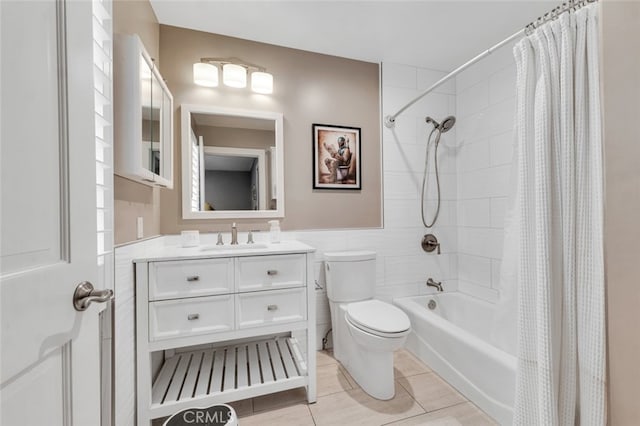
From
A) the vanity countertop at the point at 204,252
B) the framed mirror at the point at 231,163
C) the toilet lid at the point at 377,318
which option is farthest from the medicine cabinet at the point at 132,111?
the toilet lid at the point at 377,318

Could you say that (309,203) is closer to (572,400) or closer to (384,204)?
(384,204)

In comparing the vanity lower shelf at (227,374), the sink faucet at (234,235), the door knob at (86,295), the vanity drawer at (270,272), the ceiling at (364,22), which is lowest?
the vanity lower shelf at (227,374)

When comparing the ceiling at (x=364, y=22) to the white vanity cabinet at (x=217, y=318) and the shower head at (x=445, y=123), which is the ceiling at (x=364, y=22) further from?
the white vanity cabinet at (x=217, y=318)

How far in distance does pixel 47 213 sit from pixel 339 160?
191 cm

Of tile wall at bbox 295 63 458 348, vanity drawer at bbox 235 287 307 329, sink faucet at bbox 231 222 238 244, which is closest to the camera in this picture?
vanity drawer at bbox 235 287 307 329

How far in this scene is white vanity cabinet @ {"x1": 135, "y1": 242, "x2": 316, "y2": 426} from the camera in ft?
4.43

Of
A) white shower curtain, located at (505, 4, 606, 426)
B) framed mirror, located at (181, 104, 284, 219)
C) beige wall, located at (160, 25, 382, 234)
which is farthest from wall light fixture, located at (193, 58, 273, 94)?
white shower curtain, located at (505, 4, 606, 426)

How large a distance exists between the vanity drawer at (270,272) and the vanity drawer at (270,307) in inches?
1.5

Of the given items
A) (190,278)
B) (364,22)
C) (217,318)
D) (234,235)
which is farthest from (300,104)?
(217,318)

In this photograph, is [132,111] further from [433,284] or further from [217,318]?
[433,284]

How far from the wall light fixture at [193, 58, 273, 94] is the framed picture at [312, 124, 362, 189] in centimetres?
51

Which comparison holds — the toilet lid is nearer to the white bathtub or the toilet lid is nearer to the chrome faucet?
the white bathtub

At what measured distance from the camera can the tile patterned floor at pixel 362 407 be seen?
144cm

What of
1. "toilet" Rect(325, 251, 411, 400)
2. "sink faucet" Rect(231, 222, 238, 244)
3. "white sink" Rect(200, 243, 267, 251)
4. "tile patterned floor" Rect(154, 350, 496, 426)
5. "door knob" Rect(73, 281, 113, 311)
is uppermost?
"sink faucet" Rect(231, 222, 238, 244)
